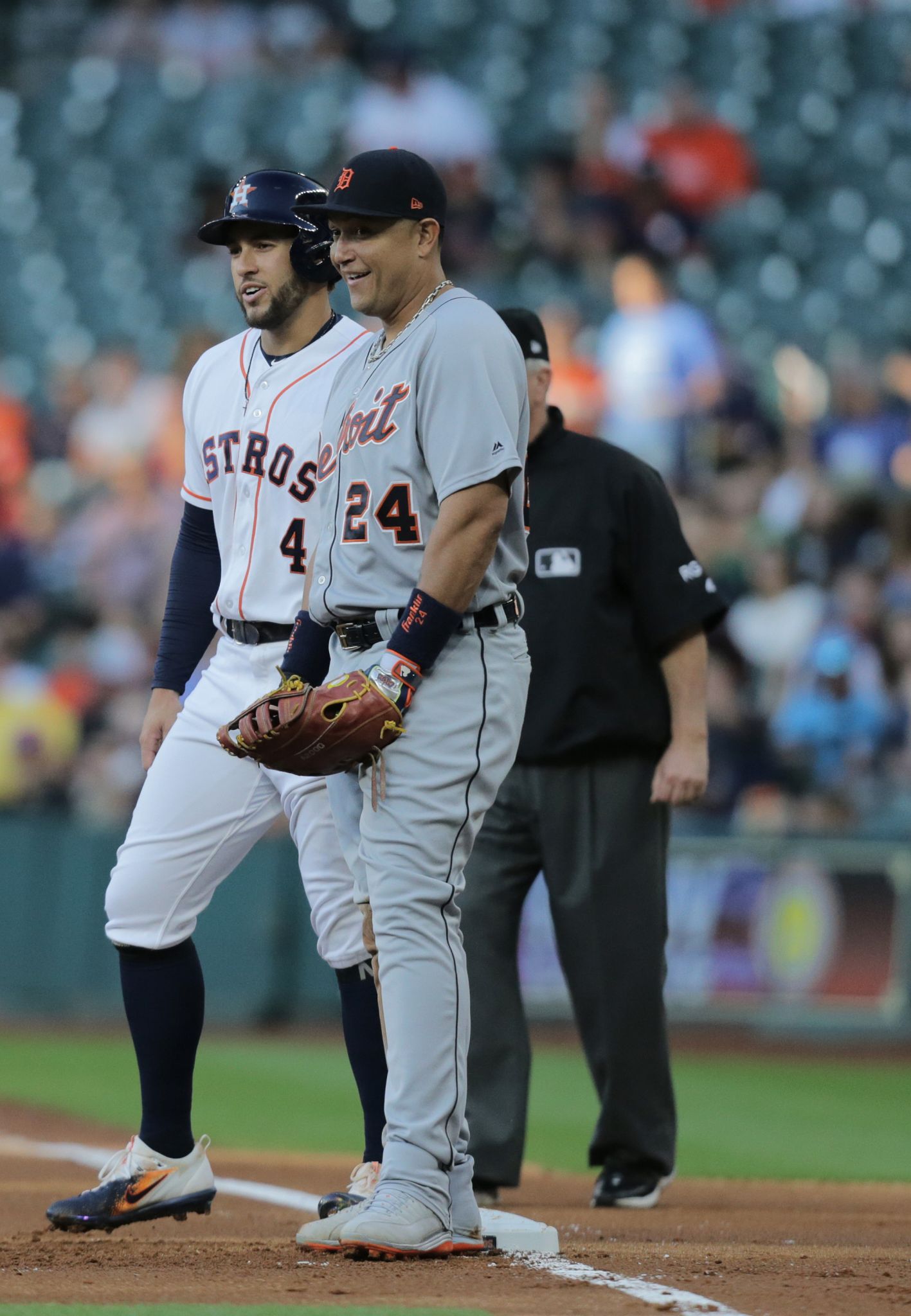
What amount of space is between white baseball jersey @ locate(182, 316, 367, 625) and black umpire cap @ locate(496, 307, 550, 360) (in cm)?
86

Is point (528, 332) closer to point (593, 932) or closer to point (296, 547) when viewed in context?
point (296, 547)

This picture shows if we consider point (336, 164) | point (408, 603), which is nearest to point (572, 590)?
point (408, 603)

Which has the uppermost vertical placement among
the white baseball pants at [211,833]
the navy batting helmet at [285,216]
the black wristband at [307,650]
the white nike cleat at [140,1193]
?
the navy batting helmet at [285,216]

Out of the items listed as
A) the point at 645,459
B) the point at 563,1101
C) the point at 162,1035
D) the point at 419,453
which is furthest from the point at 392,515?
the point at 645,459

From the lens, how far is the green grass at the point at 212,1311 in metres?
2.84

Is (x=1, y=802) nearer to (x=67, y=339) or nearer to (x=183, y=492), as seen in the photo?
(x=67, y=339)

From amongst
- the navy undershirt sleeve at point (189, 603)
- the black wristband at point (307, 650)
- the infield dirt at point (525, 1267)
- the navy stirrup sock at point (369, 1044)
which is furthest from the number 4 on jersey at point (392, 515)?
the infield dirt at point (525, 1267)

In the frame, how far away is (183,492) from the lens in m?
4.46

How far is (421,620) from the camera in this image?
343 centimetres

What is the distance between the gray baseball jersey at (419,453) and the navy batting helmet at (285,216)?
567mm

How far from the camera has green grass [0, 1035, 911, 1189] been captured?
6.50m

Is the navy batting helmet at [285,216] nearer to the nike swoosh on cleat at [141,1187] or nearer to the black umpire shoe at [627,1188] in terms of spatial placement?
the nike swoosh on cleat at [141,1187]

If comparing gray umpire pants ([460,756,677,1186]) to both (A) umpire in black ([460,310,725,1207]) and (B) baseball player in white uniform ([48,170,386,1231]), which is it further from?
(B) baseball player in white uniform ([48,170,386,1231])

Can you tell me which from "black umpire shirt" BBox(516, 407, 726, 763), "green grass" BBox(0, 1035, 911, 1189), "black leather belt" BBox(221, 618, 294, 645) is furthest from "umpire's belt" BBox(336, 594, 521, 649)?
"green grass" BBox(0, 1035, 911, 1189)
